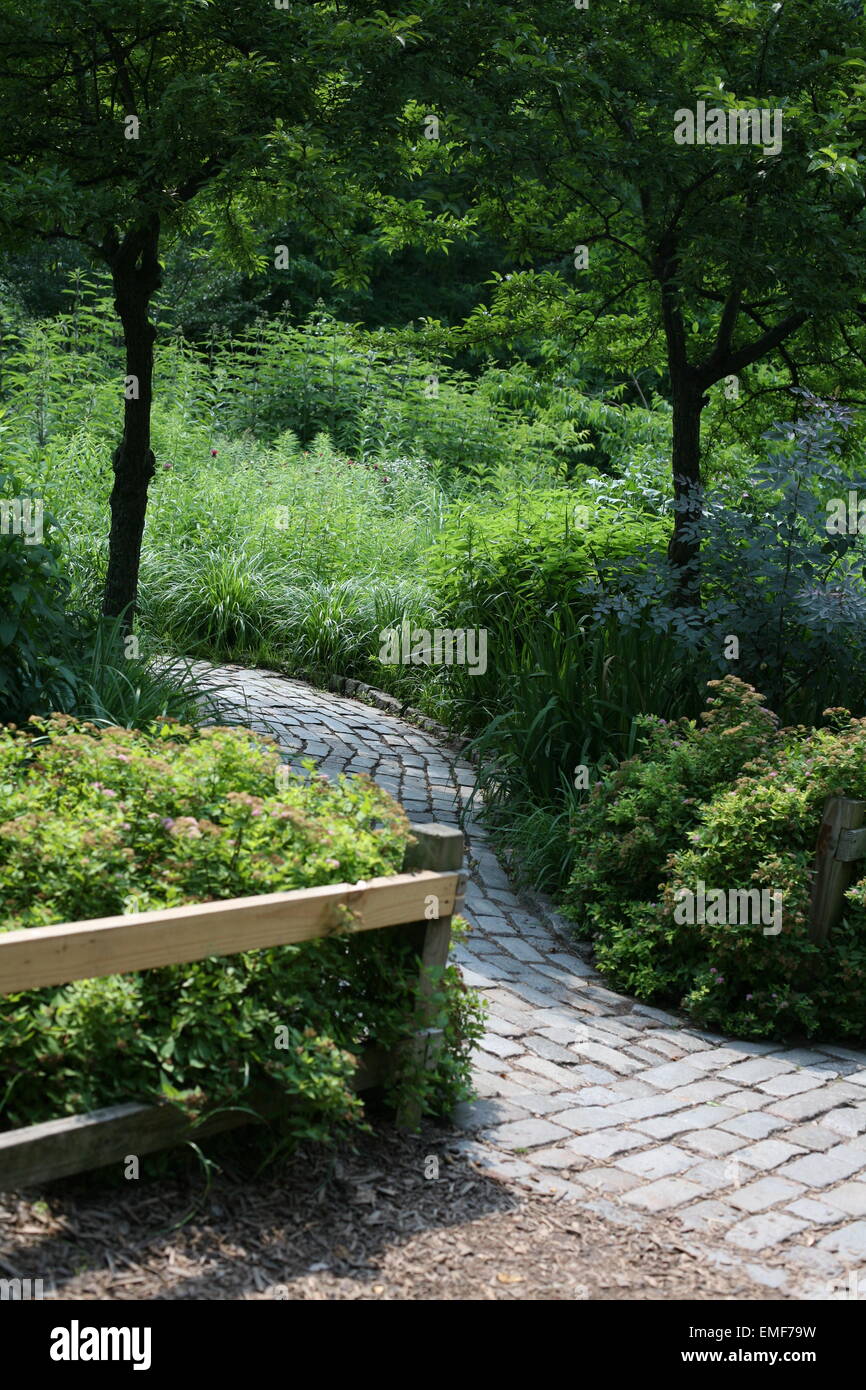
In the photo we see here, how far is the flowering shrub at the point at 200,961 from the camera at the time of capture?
3033mm

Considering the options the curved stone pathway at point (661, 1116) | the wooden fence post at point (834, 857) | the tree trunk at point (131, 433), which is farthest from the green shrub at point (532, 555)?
the wooden fence post at point (834, 857)

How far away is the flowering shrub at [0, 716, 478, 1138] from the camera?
3.03 m

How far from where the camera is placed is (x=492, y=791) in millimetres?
7219

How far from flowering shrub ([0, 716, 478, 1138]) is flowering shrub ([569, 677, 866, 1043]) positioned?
160cm

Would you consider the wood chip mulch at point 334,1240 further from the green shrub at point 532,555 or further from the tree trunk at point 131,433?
the green shrub at point 532,555

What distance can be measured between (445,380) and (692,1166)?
644 inches

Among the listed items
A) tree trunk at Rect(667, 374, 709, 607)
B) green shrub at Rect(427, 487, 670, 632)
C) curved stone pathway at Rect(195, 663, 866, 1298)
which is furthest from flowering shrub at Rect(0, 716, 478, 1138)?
green shrub at Rect(427, 487, 670, 632)

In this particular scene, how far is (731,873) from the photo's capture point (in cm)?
516

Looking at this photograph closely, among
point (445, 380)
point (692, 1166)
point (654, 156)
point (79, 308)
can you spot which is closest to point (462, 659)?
point (654, 156)

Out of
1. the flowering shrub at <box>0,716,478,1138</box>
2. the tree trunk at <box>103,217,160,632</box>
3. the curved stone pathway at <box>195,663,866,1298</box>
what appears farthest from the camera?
the tree trunk at <box>103,217,160,632</box>

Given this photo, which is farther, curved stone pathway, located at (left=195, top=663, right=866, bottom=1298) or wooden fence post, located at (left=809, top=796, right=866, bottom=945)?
wooden fence post, located at (left=809, top=796, right=866, bottom=945)

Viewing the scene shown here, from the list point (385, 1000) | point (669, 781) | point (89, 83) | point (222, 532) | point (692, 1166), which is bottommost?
point (692, 1166)

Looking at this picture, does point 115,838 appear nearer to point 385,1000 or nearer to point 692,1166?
point 385,1000

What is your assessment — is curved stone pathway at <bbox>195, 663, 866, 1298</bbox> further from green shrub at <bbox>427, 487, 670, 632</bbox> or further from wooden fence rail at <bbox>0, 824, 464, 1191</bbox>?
green shrub at <bbox>427, 487, 670, 632</bbox>
